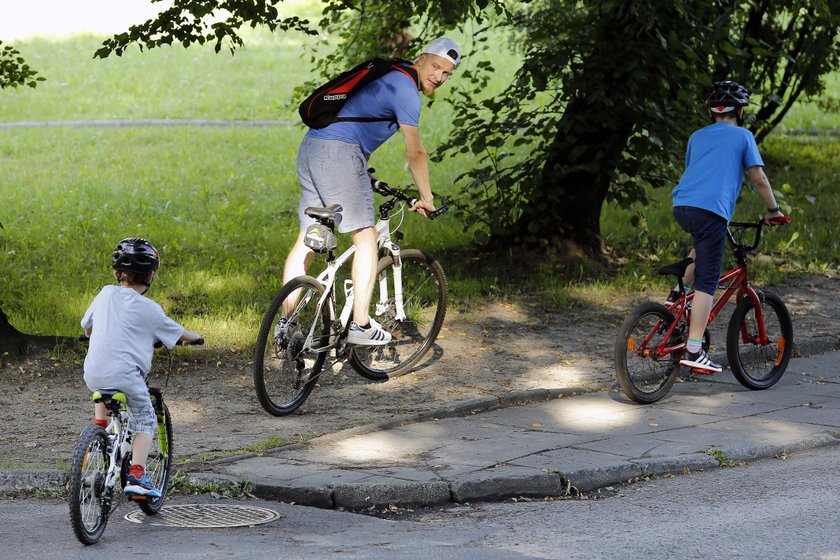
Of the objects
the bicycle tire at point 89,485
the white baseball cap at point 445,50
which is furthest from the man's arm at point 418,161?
the bicycle tire at point 89,485

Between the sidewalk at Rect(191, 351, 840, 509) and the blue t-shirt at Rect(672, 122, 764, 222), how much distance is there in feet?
4.34

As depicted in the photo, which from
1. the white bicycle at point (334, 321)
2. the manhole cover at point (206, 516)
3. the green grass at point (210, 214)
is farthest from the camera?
the green grass at point (210, 214)

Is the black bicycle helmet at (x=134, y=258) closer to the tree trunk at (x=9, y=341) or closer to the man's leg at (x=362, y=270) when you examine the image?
the man's leg at (x=362, y=270)

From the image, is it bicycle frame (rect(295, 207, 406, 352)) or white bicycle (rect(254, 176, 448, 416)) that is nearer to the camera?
white bicycle (rect(254, 176, 448, 416))

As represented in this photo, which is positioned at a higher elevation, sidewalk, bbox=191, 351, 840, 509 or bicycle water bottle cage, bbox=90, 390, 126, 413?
bicycle water bottle cage, bbox=90, 390, 126, 413

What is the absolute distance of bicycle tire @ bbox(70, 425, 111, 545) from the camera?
4.84m

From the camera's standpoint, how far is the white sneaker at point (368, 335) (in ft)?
25.6

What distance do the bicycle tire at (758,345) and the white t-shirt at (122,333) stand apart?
4227 mm

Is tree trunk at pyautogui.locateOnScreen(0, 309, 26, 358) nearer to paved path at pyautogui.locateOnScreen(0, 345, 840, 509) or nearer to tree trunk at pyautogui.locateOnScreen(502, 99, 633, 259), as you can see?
paved path at pyautogui.locateOnScreen(0, 345, 840, 509)

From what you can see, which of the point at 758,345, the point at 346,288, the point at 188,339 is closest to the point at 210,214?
the point at 346,288

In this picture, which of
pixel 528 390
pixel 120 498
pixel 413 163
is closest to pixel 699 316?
pixel 528 390

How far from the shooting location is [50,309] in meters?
10.1

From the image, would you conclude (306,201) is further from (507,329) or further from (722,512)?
(722,512)

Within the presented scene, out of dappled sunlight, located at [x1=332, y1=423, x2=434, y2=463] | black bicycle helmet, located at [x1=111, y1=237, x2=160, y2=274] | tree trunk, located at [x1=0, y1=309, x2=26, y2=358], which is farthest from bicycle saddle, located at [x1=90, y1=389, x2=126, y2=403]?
tree trunk, located at [x1=0, y1=309, x2=26, y2=358]
